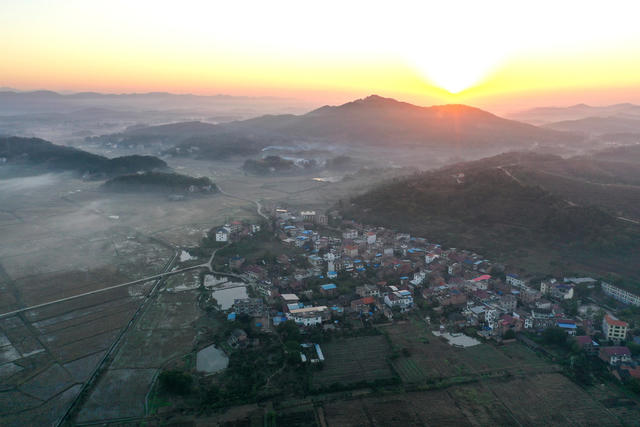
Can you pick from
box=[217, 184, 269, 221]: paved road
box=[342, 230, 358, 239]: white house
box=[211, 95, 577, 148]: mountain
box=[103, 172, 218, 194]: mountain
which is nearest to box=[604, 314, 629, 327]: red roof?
box=[342, 230, 358, 239]: white house

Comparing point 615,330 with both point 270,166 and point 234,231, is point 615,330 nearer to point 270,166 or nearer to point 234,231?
point 234,231

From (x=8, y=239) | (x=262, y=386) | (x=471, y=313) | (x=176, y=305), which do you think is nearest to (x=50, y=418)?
(x=262, y=386)

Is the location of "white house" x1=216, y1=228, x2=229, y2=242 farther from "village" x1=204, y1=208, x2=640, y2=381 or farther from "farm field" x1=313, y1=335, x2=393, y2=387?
"farm field" x1=313, y1=335, x2=393, y2=387

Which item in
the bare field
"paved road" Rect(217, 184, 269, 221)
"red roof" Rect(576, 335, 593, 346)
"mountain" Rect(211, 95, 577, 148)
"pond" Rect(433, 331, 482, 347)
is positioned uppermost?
"mountain" Rect(211, 95, 577, 148)

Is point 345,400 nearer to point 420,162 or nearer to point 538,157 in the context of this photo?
point 538,157

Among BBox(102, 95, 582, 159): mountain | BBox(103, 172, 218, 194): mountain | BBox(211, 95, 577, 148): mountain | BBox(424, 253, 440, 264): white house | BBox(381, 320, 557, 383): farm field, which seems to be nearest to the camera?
BBox(381, 320, 557, 383): farm field

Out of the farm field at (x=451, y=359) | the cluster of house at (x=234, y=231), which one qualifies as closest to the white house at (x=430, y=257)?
the farm field at (x=451, y=359)

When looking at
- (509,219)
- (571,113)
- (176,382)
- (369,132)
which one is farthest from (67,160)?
(571,113)
